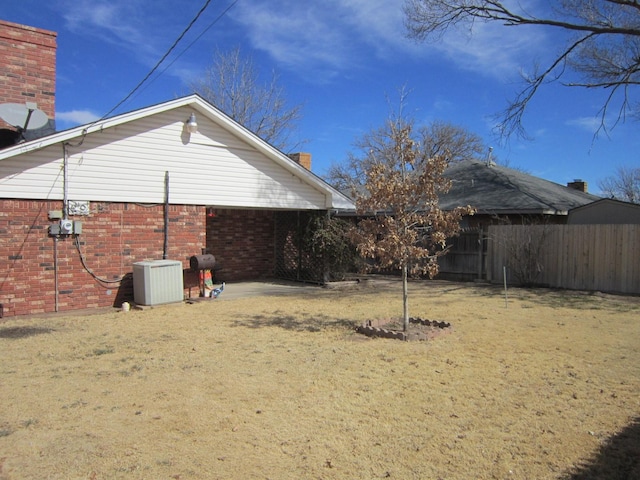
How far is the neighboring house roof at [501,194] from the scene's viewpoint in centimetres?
1648

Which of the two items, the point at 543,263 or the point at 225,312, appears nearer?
the point at 225,312

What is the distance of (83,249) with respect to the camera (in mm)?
10328

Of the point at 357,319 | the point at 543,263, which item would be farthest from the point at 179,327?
the point at 543,263

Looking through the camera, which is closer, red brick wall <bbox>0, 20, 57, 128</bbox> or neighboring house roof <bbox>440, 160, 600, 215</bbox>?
red brick wall <bbox>0, 20, 57, 128</bbox>

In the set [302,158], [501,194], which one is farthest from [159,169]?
[501,194]

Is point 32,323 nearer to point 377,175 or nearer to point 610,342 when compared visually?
point 377,175

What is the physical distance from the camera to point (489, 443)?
4.07m

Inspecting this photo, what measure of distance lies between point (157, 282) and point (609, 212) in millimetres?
14276

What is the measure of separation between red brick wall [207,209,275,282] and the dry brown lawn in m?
6.52

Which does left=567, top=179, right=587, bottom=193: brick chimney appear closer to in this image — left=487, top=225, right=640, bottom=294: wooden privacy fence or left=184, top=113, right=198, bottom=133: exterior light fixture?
left=487, top=225, right=640, bottom=294: wooden privacy fence

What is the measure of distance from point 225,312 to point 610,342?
7031 millimetres

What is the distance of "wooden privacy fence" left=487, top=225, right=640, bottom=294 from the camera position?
516 inches

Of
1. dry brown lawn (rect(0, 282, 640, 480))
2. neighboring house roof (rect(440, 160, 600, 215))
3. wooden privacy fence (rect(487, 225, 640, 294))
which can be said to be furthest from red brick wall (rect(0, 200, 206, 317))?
neighboring house roof (rect(440, 160, 600, 215))

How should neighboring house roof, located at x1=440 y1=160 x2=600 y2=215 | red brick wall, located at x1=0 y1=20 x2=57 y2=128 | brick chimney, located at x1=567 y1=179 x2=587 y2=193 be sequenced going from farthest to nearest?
brick chimney, located at x1=567 y1=179 x2=587 y2=193, neighboring house roof, located at x1=440 y1=160 x2=600 y2=215, red brick wall, located at x1=0 y1=20 x2=57 y2=128
